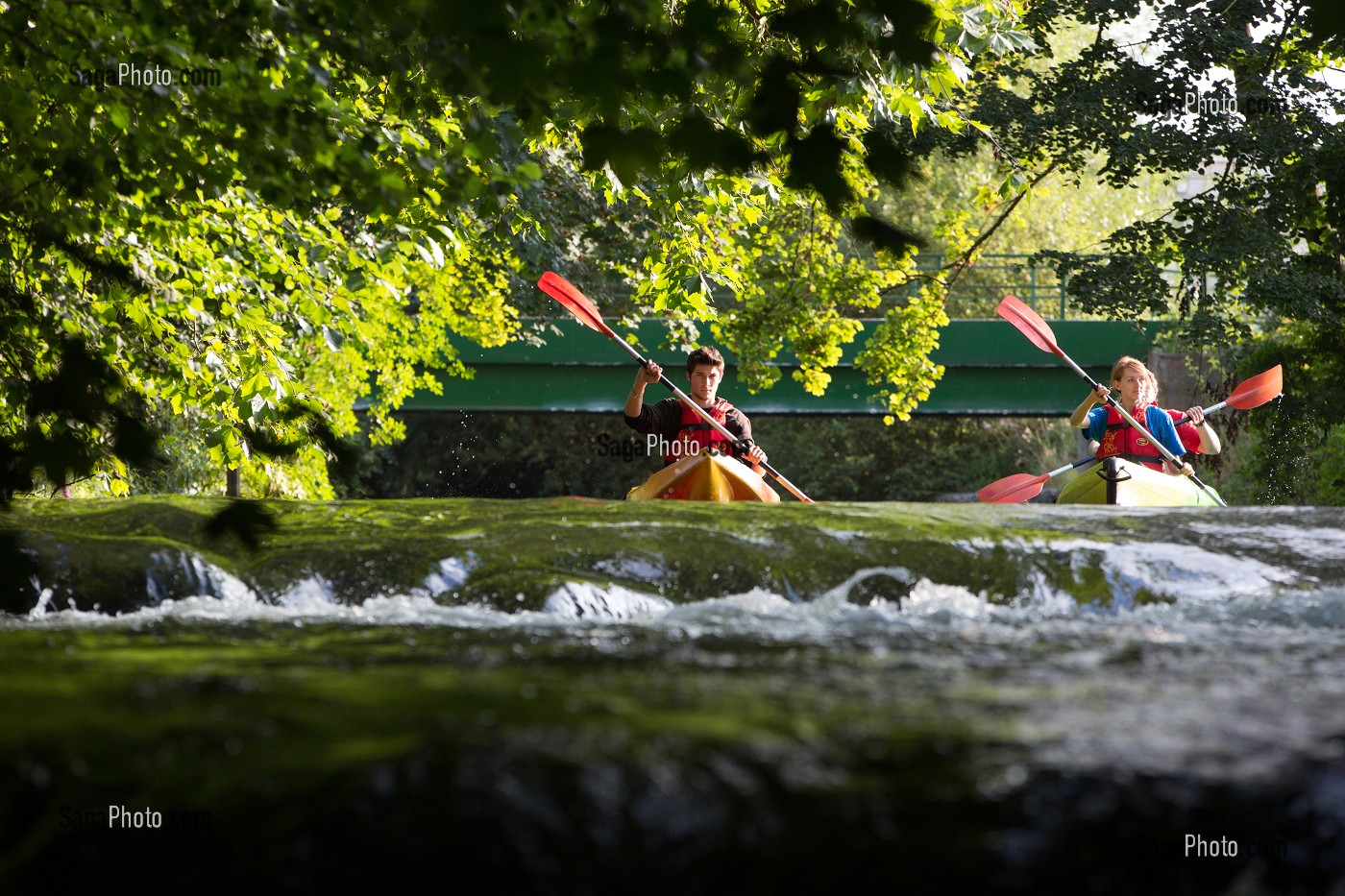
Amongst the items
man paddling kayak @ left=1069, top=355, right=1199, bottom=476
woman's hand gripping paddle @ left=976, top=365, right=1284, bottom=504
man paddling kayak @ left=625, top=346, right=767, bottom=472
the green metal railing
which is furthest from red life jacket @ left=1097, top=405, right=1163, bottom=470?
the green metal railing

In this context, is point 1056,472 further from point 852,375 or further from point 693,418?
point 852,375

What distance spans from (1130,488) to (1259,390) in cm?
309

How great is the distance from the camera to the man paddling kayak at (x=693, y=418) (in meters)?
8.48

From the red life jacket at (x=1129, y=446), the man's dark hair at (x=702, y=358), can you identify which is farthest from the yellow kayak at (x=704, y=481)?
the red life jacket at (x=1129, y=446)

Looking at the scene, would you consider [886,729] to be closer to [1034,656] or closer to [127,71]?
[1034,656]

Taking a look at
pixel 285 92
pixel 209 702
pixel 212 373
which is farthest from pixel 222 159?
pixel 209 702

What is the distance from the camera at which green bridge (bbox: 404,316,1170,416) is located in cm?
1920

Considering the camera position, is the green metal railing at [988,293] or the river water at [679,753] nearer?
the river water at [679,753]

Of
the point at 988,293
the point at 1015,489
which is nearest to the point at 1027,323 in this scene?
the point at 1015,489

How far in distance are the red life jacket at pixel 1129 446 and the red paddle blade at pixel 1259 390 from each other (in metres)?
1.82

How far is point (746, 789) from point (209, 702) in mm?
959

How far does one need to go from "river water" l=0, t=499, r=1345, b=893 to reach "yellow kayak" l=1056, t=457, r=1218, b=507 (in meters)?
4.12

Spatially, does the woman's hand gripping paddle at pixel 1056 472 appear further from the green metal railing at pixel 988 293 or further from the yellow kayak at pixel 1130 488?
the green metal railing at pixel 988 293

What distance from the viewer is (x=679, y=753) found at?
194 cm
